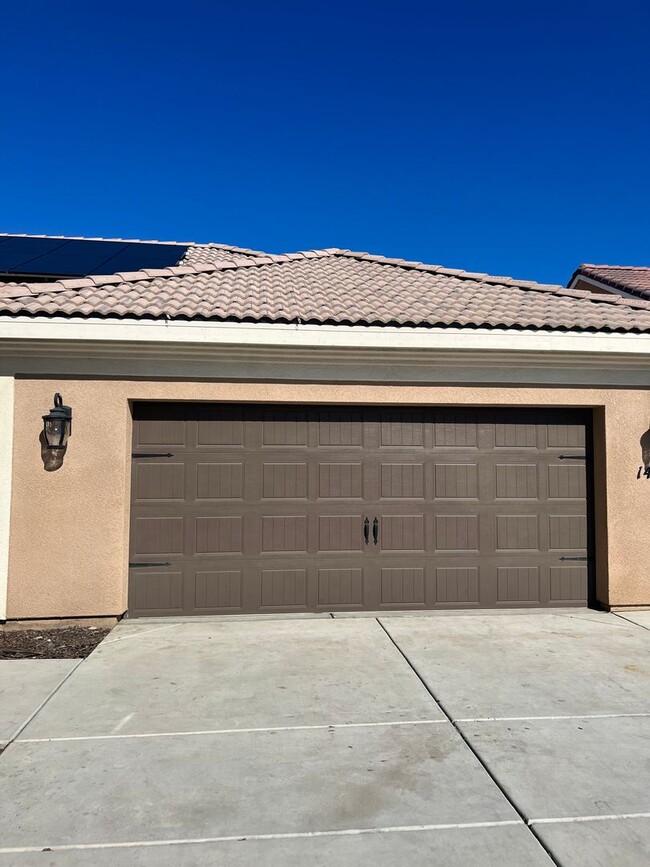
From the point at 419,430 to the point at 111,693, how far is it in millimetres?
4407

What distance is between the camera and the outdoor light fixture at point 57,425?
6.50 m

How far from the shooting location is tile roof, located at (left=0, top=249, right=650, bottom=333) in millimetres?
6789

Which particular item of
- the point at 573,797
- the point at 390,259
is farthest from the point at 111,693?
the point at 390,259

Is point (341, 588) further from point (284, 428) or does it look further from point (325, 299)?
point (325, 299)

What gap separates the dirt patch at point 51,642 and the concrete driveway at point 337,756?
39 centimetres

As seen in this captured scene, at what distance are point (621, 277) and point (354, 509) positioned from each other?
1082cm

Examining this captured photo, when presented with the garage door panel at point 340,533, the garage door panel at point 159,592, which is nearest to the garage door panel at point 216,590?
the garage door panel at point 159,592

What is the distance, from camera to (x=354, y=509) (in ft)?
23.9

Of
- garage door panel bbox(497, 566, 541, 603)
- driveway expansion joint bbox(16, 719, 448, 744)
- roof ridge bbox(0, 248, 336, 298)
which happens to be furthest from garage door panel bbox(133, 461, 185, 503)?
garage door panel bbox(497, 566, 541, 603)

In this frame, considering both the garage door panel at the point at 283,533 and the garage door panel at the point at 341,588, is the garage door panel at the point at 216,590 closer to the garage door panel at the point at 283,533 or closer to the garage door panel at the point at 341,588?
the garage door panel at the point at 283,533

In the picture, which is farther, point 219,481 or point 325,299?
point 325,299

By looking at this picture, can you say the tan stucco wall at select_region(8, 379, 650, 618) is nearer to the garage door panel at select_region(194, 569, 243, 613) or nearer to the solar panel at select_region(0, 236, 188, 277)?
the garage door panel at select_region(194, 569, 243, 613)

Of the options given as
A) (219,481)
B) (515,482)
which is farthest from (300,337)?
(515,482)

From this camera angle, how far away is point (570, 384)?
24.4 feet
